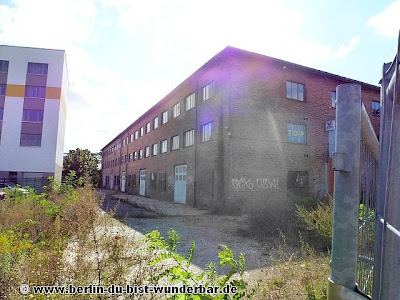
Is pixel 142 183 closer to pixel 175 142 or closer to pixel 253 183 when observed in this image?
pixel 175 142

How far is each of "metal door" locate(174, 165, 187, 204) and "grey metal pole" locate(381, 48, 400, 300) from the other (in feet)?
62.1

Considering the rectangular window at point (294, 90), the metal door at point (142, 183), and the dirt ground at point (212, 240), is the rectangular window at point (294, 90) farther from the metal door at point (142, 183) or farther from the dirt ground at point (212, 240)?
the metal door at point (142, 183)

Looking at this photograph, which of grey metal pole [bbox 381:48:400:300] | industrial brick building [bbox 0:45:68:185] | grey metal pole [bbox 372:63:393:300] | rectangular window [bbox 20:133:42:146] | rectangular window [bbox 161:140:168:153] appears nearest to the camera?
grey metal pole [bbox 381:48:400:300]

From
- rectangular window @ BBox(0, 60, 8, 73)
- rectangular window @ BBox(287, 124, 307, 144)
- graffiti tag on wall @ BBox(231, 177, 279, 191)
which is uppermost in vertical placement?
rectangular window @ BBox(0, 60, 8, 73)

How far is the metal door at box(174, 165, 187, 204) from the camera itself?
19797 millimetres

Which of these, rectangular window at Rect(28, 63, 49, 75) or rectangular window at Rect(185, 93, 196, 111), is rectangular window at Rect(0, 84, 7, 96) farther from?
rectangular window at Rect(185, 93, 196, 111)

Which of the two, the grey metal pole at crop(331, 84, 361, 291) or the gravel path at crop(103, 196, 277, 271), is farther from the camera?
the gravel path at crop(103, 196, 277, 271)

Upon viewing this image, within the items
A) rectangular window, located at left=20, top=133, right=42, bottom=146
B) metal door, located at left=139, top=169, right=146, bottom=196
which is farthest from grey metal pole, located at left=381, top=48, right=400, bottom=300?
rectangular window, located at left=20, top=133, right=42, bottom=146

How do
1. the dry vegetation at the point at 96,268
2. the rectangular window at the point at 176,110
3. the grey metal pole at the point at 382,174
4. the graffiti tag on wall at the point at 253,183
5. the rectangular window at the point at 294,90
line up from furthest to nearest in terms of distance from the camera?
the rectangular window at the point at 176,110 → the rectangular window at the point at 294,90 → the graffiti tag on wall at the point at 253,183 → the dry vegetation at the point at 96,268 → the grey metal pole at the point at 382,174

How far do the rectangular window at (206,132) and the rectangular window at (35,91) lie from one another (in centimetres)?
2306

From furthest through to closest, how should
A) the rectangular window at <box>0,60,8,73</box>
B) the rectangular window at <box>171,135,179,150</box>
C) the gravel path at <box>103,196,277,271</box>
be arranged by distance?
the rectangular window at <box>0,60,8,73</box> < the rectangular window at <box>171,135,179,150</box> < the gravel path at <box>103,196,277,271</box>

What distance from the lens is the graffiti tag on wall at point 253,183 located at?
15.6m

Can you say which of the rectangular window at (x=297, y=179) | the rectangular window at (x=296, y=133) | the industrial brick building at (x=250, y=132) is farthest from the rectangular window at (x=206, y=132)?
the rectangular window at (x=297, y=179)

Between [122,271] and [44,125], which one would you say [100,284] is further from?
[44,125]
